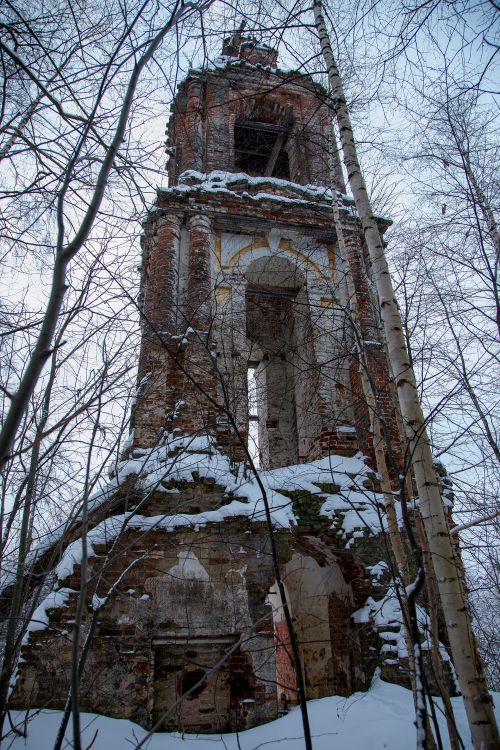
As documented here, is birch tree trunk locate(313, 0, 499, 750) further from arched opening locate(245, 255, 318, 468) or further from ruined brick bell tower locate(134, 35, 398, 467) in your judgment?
arched opening locate(245, 255, 318, 468)

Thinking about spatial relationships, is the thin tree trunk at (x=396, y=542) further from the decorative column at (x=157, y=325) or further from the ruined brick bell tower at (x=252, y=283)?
the decorative column at (x=157, y=325)

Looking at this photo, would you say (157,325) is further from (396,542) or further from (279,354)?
(396,542)

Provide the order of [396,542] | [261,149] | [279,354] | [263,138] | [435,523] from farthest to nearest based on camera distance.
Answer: [261,149], [263,138], [279,354], [396,542], [435,523]

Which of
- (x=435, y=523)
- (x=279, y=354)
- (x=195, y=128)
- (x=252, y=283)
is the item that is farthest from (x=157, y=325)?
(x=435, y=523)

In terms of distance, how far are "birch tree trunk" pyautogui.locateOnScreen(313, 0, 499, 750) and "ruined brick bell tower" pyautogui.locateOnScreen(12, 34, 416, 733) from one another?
45 cm

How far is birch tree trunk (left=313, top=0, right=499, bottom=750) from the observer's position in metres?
2.51

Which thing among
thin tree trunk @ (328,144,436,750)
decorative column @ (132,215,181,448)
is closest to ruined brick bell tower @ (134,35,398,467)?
decorative column @ (132,215,181,448)

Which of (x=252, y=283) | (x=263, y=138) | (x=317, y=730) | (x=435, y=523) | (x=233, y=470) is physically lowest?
(x=317, y=730)

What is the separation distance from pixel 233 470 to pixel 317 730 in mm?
3099

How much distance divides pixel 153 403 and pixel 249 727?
4.63 meters

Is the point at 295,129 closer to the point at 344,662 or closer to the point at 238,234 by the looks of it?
the point at 238,234

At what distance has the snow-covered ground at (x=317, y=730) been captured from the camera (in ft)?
13.4

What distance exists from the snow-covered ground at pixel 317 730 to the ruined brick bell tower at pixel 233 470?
0.75 feet

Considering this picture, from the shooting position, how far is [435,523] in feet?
9.62
